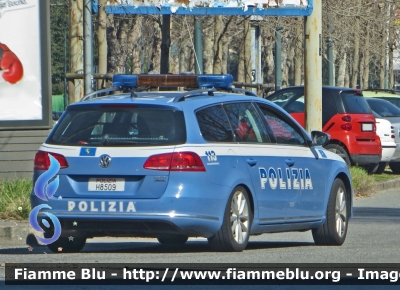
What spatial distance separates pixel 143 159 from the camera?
8.48 meters

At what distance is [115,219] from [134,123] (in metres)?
0.86

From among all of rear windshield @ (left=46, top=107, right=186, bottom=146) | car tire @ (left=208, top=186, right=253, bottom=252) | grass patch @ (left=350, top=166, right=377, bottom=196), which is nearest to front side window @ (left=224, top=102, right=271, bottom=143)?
car tire @ (left=208, top=186, right=253, bottom=252)

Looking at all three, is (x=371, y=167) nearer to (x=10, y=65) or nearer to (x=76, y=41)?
(x=76, y=41)

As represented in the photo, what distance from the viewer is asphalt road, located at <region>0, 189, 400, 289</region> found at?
28.1 feet

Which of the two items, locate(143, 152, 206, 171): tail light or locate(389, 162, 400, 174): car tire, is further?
locate(389, 162, 400, 174): car tire

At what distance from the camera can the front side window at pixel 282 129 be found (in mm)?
9805

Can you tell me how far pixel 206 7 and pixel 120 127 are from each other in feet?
32.4

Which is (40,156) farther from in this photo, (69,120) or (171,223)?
(171,223)

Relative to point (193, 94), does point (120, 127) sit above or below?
below

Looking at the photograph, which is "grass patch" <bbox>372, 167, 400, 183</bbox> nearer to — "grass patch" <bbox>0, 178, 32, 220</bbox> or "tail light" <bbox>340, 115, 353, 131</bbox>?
"tail light" <bbox>340, 115, 353, 131</bbox>

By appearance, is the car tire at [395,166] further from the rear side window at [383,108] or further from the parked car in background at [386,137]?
the parked car in background at [386,137]

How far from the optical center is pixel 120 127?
8734mm

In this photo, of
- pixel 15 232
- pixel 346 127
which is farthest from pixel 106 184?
pixel 346 127

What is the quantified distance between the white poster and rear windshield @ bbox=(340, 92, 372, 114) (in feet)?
21.8
